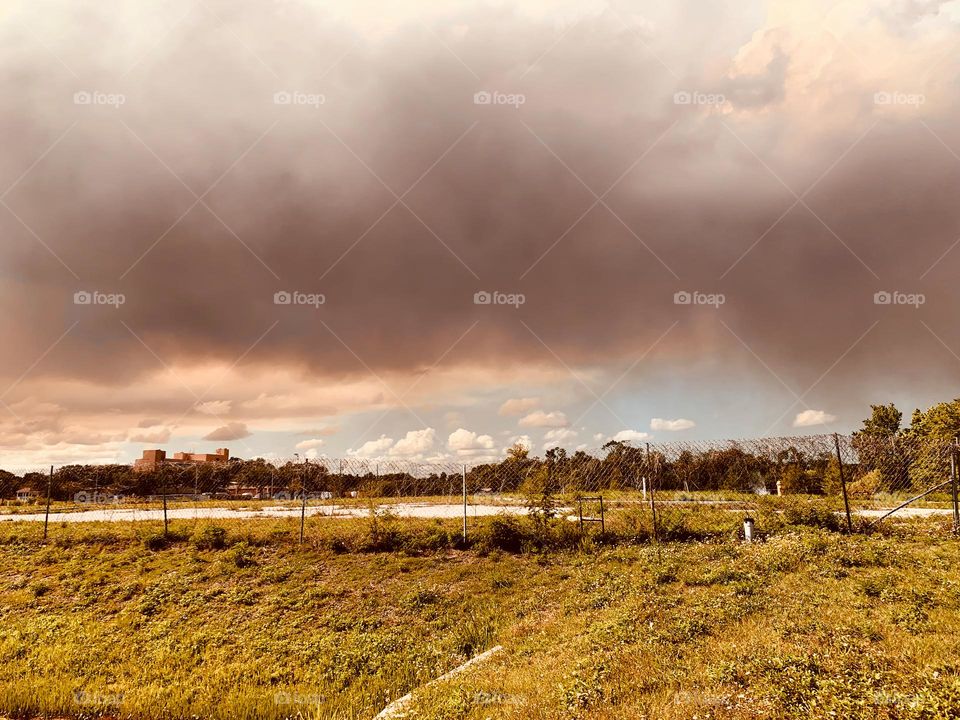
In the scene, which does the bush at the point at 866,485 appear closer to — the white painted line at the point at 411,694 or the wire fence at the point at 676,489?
the wire fence at the point at 676,489

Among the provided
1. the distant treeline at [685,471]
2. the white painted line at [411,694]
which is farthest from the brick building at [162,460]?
the white painted line at [411,694]

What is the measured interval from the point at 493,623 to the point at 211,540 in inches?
488

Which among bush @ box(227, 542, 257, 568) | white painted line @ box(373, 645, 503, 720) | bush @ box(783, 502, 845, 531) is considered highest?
bush @ box(783, 502, 845, 531)

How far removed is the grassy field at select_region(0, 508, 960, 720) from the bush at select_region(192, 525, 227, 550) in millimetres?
73

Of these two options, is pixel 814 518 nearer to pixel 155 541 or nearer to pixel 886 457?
pixel 886 457

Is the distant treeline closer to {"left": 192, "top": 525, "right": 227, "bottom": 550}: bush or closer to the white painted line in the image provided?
{"left": 192, "top": 525, "right": 227, "bottom": 550}: bush

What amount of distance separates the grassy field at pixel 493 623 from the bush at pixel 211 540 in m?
0.07

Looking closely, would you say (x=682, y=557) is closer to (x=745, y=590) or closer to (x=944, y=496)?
(x=745, y=590)

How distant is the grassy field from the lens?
22.3 feet

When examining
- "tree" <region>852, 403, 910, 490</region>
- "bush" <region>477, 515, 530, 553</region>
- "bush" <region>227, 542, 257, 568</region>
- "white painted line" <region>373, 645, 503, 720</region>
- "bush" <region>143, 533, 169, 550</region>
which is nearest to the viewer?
"white painted line" <region>373, 645, 503, 720</region>

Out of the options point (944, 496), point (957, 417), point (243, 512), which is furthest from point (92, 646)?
point (957, 417)

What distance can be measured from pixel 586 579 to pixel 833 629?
6435 millimetres

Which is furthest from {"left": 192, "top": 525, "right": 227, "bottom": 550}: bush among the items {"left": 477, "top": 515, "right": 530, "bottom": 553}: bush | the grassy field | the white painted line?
the white painted line

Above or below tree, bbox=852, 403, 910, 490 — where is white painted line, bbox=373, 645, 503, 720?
below
